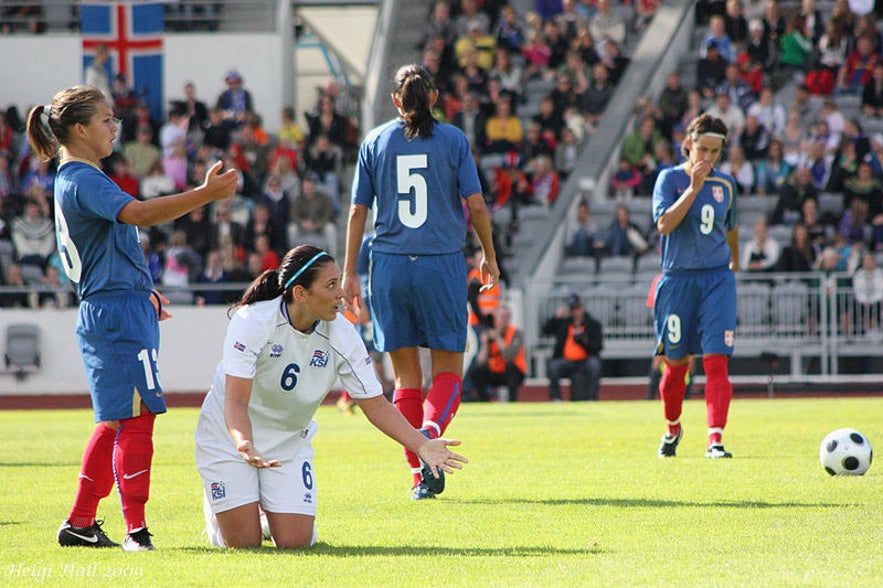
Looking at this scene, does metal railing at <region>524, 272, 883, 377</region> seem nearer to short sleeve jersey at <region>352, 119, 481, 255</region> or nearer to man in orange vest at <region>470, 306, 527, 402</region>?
man in orange vest at <region>470, 306, 527, 402</region>

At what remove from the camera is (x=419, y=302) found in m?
8.55

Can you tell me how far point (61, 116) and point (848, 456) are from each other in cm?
516

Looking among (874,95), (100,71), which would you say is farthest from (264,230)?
(874,95)

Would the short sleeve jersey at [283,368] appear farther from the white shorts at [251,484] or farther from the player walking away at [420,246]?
the player walking away at [420,246]

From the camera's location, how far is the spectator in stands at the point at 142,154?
2591cm

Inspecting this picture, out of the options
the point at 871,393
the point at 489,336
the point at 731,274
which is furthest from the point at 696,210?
the point at 871,393

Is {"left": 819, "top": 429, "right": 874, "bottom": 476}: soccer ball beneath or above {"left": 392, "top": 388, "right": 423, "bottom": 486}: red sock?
beneath

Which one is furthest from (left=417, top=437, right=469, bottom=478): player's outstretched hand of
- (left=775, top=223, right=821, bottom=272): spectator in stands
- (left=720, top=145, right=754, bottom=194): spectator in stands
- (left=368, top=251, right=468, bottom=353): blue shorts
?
(left=720, top=145, right=754, bottom=194): spectator in stands

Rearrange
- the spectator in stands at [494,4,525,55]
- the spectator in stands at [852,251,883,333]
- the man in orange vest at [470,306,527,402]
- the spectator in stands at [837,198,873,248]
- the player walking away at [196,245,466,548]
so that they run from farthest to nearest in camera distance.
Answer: the spectator in stands at [494,4,525,55] → the spectator in stands at [837,198,873,248] → the spectator in stands at [852,251,883,333] → the man in orange vest at [470,306,527,402] → the player walking away at [196,245,466,548]

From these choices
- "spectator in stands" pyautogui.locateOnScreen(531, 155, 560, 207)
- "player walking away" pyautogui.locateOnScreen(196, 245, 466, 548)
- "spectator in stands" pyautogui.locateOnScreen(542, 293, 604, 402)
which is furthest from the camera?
"spectator in stands" pyautogui.locateOnScreen(531, 155, 560, 207)

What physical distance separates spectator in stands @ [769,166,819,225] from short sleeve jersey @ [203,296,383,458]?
17825mm

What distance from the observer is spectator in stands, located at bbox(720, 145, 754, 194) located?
79.9 ft

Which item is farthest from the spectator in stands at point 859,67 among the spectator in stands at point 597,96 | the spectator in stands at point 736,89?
the spectator in stands at point 597,96

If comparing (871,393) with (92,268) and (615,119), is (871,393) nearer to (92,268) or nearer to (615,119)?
(615,119)
